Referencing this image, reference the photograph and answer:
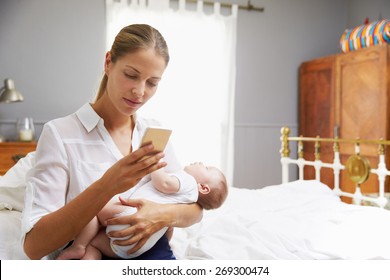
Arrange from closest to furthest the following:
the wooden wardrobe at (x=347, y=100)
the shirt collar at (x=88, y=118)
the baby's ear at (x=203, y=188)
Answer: the shirt collar at (x=88, y=118) < the baby's ear at (x=203, y=188) < the wooden wardrobe at (x=347, y=100)

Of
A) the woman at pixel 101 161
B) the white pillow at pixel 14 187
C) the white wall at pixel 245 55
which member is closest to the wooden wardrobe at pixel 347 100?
the white wall at pixel 245 55

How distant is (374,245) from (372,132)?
1.73 meters

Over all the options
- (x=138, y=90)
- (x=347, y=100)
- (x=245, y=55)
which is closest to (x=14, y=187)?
(x=138, y=90)

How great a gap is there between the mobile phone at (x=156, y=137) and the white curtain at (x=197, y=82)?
92 cm

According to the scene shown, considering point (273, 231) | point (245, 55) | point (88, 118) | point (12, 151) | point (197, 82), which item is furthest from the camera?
point (245, 55)

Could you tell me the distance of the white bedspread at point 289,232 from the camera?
828 mm

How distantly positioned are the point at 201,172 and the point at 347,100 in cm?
208

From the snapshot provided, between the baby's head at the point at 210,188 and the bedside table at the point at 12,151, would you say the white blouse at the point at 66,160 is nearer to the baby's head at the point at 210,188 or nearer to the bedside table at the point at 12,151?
the baby's head at the point at 210,188

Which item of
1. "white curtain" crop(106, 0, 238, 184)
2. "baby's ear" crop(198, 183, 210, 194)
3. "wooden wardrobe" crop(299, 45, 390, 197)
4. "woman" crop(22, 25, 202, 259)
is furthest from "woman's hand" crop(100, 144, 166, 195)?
"wooden wardrobe" crop(299, 45, 390, 197)

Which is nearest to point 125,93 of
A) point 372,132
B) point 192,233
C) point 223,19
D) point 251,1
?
point 192,233

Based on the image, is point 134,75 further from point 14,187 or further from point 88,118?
point 14,187

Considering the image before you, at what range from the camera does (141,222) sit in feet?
2.02

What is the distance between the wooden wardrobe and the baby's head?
5.90ft

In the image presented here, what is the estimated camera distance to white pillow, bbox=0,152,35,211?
3.04ft
